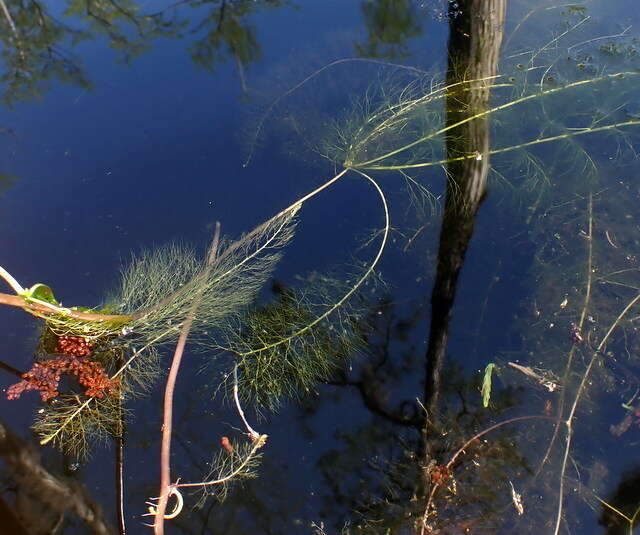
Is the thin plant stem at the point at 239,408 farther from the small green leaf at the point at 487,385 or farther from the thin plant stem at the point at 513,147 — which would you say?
the thin plant stem at the point at 513,147

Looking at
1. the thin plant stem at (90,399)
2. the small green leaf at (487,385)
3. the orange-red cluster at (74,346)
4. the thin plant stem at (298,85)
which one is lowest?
the small green leaf at (487,385)

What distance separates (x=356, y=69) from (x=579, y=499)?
2.30 meters

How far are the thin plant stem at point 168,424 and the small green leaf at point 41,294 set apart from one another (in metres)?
0.52

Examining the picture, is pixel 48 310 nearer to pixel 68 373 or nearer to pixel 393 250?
pixel 68 373

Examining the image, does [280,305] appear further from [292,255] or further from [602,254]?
[602,254]

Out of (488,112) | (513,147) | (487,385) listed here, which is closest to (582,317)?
(487,385)

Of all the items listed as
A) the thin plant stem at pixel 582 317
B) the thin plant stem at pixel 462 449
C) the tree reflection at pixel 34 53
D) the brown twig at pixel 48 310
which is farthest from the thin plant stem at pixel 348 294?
the tree reflection at pixel 34 53

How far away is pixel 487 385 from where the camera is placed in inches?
78.1

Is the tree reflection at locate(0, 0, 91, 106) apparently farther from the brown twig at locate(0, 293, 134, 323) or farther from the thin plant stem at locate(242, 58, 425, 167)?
the brown twig at locate(0, 293, 134, 323)

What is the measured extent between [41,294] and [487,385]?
5.52ft

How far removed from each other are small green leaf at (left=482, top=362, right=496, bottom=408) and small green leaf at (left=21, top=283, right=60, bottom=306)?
163cm

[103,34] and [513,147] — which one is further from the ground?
[103,34]

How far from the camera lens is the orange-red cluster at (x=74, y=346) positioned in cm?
214

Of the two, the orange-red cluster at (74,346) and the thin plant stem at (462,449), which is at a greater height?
the orange-red cluster at (74,346)
